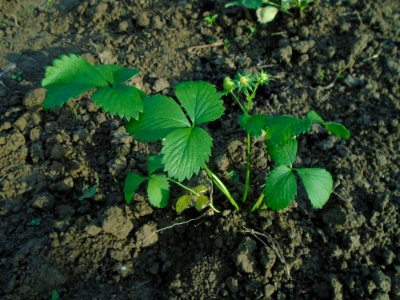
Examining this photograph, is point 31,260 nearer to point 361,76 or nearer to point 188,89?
point 188,89

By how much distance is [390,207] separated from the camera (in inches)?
91.4

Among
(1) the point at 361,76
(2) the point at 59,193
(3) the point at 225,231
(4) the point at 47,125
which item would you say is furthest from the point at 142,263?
(1) the point at 361,76

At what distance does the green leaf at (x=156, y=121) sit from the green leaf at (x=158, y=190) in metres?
0.41

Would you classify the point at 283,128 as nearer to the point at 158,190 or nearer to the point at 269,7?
the point at 158,190

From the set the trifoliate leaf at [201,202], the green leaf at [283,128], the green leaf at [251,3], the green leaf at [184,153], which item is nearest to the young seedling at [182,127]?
the green leaf at [184,153]

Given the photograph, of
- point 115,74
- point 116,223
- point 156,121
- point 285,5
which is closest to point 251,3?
point 285,5

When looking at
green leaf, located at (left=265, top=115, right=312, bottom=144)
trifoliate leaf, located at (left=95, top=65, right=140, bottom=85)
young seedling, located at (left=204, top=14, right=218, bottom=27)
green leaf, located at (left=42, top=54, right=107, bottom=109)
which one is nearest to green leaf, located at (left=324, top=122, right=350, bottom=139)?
green leaf, located at (left=265, top=115, right=312, bottom=144)

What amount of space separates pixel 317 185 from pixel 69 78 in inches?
47.7

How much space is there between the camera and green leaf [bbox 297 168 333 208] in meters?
1.84

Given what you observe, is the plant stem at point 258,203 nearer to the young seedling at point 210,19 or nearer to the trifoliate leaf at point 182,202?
the trifoliate leaf at point 182,202

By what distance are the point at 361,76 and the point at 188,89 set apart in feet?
5.20

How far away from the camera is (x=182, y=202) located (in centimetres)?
218

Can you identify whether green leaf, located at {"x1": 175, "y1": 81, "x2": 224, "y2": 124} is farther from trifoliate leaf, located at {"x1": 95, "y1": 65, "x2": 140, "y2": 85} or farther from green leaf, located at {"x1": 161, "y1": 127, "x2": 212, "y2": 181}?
trifoliate leaf, located at {"x1": 95, "y1": 65, "x2": 140, "y2": 85}

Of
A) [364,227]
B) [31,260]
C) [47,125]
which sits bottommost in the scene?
[364,227]
